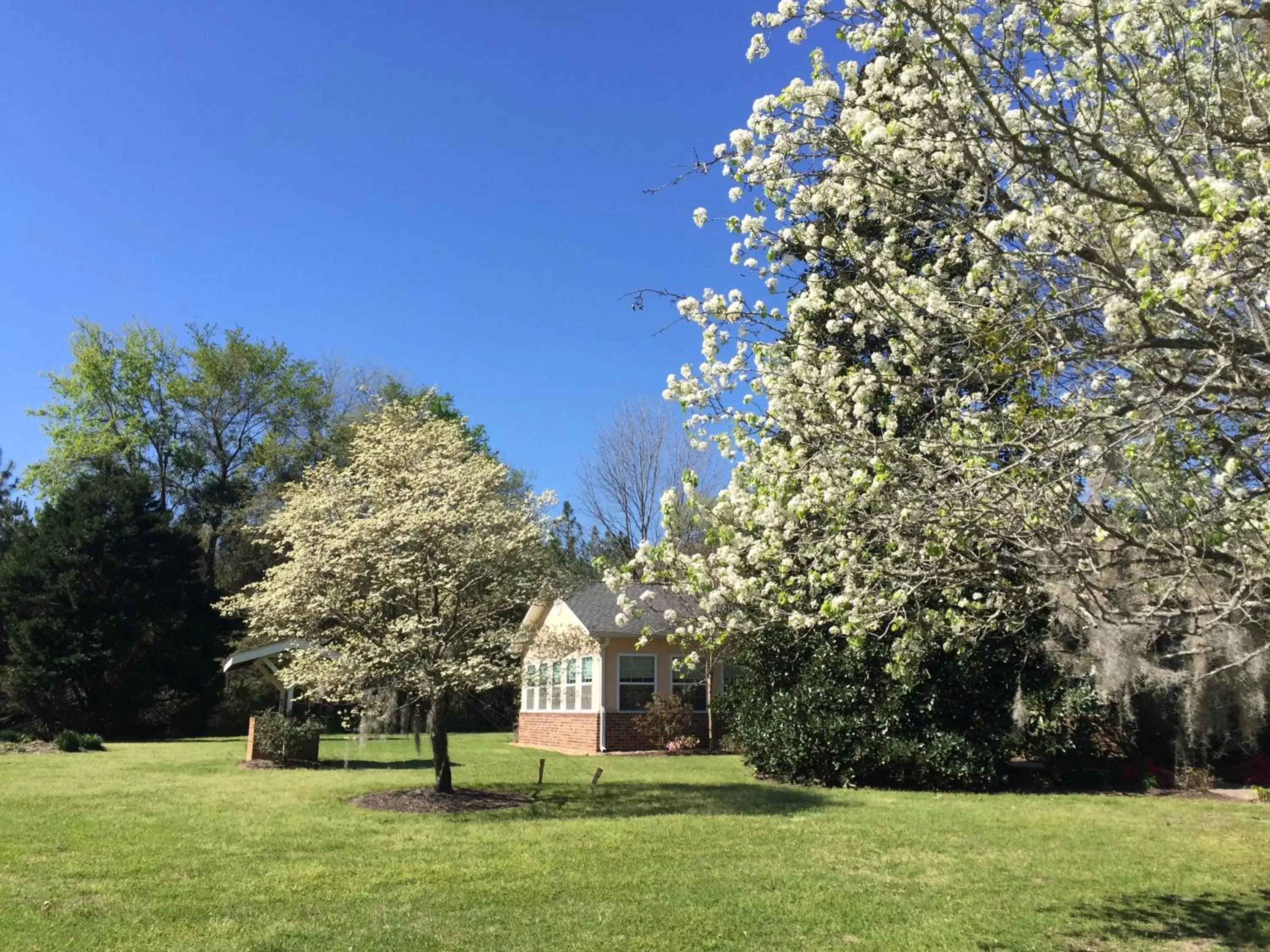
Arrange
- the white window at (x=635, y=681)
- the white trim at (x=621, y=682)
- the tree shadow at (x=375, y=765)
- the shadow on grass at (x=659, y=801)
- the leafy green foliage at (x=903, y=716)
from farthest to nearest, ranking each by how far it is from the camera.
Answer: the white window at (x=635, y=681), the white trim at (x=621, y=682), the tree shadow at (x=375, y=765), the leafy green foliage at (x=903, y=716), the shadow on grass at (x=659, y=801)

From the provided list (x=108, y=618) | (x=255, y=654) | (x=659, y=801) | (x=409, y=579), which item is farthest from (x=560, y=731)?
(x=108, y=618)

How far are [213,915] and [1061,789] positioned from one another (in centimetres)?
1297

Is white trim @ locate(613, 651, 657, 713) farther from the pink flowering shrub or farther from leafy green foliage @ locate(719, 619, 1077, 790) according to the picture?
leafy green foliage @ locate(719, 619, 1077, 790)

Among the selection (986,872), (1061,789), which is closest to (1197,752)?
(1061,789)

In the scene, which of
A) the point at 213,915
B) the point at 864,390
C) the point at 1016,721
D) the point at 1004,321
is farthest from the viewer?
the point at 1016,721

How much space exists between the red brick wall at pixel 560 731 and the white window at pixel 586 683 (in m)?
0.25

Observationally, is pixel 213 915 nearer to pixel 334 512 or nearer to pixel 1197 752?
pixel 334 512

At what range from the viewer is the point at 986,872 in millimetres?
8234

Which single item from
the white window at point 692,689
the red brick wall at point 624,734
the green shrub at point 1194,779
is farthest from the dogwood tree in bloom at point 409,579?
the green shrub at point 1194,779

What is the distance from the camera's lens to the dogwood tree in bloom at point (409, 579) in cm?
1217

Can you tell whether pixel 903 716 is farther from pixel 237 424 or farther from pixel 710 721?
pixel 237 424

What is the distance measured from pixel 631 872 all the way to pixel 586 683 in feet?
50.3

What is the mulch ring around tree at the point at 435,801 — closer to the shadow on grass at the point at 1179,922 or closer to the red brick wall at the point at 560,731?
the shadow on grass at the point at 1179,922

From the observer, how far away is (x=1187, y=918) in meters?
6.82
